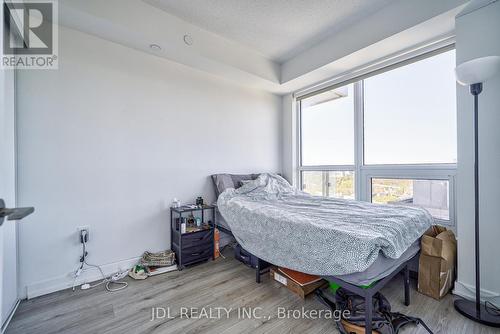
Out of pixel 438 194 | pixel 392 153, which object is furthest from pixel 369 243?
pixel 392 153

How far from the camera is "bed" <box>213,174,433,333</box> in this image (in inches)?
53.6

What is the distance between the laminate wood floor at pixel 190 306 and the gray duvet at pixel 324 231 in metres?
0.37

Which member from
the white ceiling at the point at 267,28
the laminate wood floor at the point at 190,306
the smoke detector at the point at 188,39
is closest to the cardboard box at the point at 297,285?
the laminate wood floor at the point at 190,306

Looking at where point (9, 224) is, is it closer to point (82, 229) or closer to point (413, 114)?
point (82, 229)

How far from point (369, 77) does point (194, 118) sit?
2327 mm

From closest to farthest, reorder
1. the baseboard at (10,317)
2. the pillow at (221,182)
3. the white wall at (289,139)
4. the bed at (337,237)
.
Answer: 1. the bed at (337,237)
2. the baseboard at (10,317)
3. the pillow at (221,182)
4. the white wall at (289,139)

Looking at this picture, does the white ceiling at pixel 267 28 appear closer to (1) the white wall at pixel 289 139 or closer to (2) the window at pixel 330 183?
(1) the white wall at pixel 289 139

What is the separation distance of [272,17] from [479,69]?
1.85 meters

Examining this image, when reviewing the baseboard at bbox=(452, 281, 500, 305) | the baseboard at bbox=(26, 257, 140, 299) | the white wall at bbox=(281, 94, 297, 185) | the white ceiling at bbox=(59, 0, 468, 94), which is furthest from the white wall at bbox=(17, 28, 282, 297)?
the baseboard at bbox=(452, 281, 500, 305)

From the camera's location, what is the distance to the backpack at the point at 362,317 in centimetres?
144

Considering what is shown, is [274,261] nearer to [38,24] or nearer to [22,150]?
[22,150]

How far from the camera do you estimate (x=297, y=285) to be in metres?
1.91

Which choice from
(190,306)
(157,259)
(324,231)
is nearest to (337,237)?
(324,231)

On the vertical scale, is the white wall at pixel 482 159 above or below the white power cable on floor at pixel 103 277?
above
